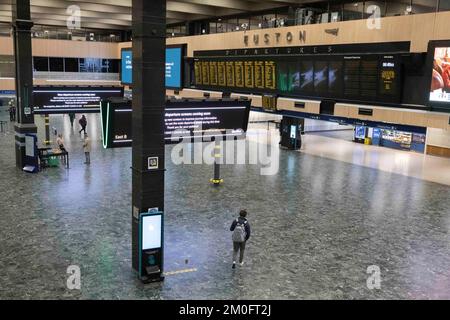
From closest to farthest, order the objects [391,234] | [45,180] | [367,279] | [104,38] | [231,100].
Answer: [367,279] → [391,234] → [231,100] → [45,180] → [104,38]

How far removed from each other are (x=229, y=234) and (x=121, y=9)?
76.4 feet

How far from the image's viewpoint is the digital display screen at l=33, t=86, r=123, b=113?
2227cm

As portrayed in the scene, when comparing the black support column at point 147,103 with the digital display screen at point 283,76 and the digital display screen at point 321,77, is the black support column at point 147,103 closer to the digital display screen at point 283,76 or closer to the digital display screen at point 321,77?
the digital display screen at point 321,77

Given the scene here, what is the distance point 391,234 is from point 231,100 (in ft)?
22.2

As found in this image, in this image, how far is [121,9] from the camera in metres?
31.1

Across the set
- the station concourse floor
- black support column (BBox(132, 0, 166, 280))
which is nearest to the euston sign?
the station concourse floor

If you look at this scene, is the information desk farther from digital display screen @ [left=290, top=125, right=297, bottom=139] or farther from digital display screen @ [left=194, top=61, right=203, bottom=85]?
digital display screen @ [left=290, top=125, right=297, bottom=139]

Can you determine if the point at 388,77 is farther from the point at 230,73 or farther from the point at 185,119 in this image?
the point at 230,73

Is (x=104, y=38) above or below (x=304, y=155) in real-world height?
above

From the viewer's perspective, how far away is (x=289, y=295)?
9.54 m

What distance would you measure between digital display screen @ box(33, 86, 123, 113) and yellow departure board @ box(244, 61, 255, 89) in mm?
7614
